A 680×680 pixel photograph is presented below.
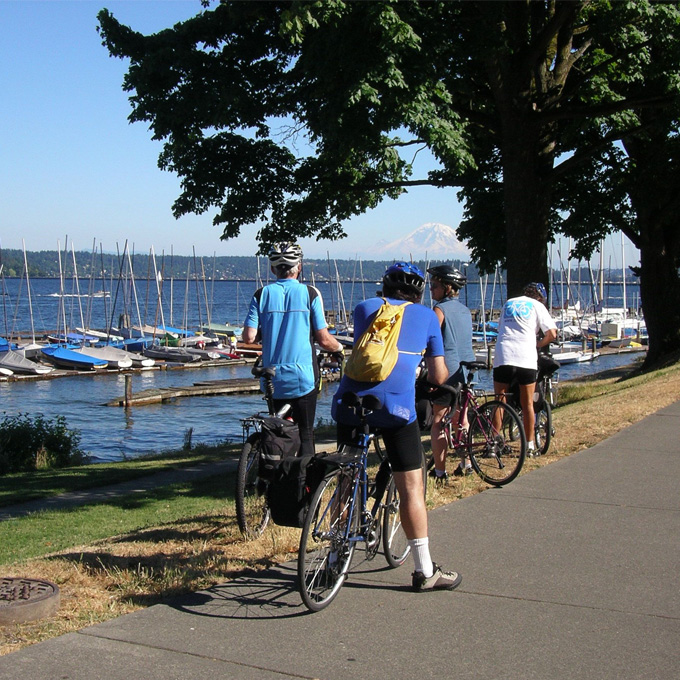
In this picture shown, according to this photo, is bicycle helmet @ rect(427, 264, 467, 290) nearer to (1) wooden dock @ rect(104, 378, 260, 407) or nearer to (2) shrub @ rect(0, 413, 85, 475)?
(2) shrub @ rect(0, 413, 85, 475)

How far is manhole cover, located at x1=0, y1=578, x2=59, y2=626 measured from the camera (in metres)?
4.72

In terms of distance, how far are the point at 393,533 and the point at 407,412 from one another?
1.04 meters

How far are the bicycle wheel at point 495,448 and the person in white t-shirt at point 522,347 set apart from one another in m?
0.85

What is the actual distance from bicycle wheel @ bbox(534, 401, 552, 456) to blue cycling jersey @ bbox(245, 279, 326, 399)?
12.0 feet

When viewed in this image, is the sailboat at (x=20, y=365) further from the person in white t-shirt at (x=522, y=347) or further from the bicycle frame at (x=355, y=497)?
the bicycle frame at (x=355, y=497)

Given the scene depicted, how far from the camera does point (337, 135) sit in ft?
39.0

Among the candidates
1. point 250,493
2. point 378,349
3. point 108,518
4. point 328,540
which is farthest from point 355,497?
point 108,518

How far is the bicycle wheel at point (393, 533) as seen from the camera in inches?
220

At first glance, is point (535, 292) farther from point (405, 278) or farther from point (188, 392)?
point (188, 392)

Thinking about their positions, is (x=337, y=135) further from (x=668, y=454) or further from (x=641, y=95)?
(x=641, y=95)

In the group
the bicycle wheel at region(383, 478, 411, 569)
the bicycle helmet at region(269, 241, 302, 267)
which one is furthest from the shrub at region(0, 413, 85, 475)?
the bicycle wheel at region(383, 478, 411, 569)

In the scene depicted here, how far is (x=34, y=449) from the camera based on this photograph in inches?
823

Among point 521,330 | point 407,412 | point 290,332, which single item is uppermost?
point 290,332

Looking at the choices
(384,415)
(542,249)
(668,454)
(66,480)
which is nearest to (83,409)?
(66,480)
